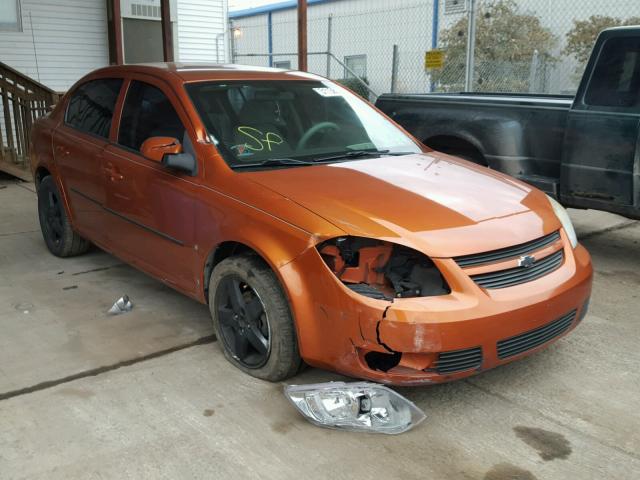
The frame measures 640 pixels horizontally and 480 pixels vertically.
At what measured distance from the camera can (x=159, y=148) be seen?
3660 mm

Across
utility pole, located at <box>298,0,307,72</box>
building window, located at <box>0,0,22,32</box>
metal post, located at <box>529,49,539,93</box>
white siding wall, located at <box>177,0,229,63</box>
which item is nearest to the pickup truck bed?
utility pole, located at <box>298,0,307,72</box>

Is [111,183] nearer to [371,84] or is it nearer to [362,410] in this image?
[362,410]

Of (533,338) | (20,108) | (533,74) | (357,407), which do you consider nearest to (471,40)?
(533,74)

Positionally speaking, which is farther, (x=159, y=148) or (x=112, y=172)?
(x=112, y=172)

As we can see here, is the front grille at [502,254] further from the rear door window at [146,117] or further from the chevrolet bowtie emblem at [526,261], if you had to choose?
the rear door window at [146,117]

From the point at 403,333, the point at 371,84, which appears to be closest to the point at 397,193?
the point at 403,333

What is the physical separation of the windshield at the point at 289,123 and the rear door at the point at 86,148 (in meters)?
1.02

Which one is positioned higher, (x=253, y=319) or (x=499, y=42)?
(x=499, y=42)

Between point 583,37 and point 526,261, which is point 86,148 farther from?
point 583,37

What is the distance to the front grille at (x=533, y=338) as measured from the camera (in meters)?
3.01

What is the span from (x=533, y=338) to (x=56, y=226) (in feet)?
13.7

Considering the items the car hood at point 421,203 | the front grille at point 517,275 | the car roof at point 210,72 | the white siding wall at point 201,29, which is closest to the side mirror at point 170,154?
the car hood at point 421,203

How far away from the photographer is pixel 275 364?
329 cm

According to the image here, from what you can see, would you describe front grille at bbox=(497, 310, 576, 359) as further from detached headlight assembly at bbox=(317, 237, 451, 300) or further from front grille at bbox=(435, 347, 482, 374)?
detached headlight assembly at bbox=(317, 237, 451, 300)
